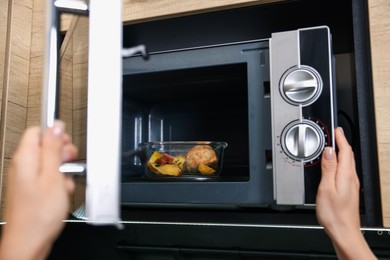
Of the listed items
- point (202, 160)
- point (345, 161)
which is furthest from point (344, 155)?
point (202, 160)

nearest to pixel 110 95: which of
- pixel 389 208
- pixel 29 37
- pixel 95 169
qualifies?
pixel 95 169

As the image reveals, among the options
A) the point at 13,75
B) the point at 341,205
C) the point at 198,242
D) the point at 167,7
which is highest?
the point at 167,7

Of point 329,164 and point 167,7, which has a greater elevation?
point 167,7

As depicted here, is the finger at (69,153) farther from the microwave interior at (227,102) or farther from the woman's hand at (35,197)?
the microwave interior at (227,102)

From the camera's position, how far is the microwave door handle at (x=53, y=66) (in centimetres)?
38

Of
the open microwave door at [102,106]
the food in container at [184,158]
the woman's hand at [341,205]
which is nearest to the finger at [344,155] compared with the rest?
the woman's hand at [341,205]

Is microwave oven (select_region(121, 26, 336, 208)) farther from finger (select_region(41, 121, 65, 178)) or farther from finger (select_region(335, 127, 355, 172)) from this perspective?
finger (select_region(41, 121, 65, 178))

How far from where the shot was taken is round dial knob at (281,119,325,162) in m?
0.60

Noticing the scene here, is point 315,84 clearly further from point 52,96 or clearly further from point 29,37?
point 29,37

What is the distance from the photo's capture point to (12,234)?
1.15 feet

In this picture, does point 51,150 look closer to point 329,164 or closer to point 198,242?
point 329,164

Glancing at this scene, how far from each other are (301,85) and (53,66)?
36 centimetres

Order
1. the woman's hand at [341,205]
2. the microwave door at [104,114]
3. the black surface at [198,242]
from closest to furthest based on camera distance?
1. the microwave door at [104,114]
2. the woman's hand at [341,205]
3. the black surface at [198,242]

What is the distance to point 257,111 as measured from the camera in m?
0.66
